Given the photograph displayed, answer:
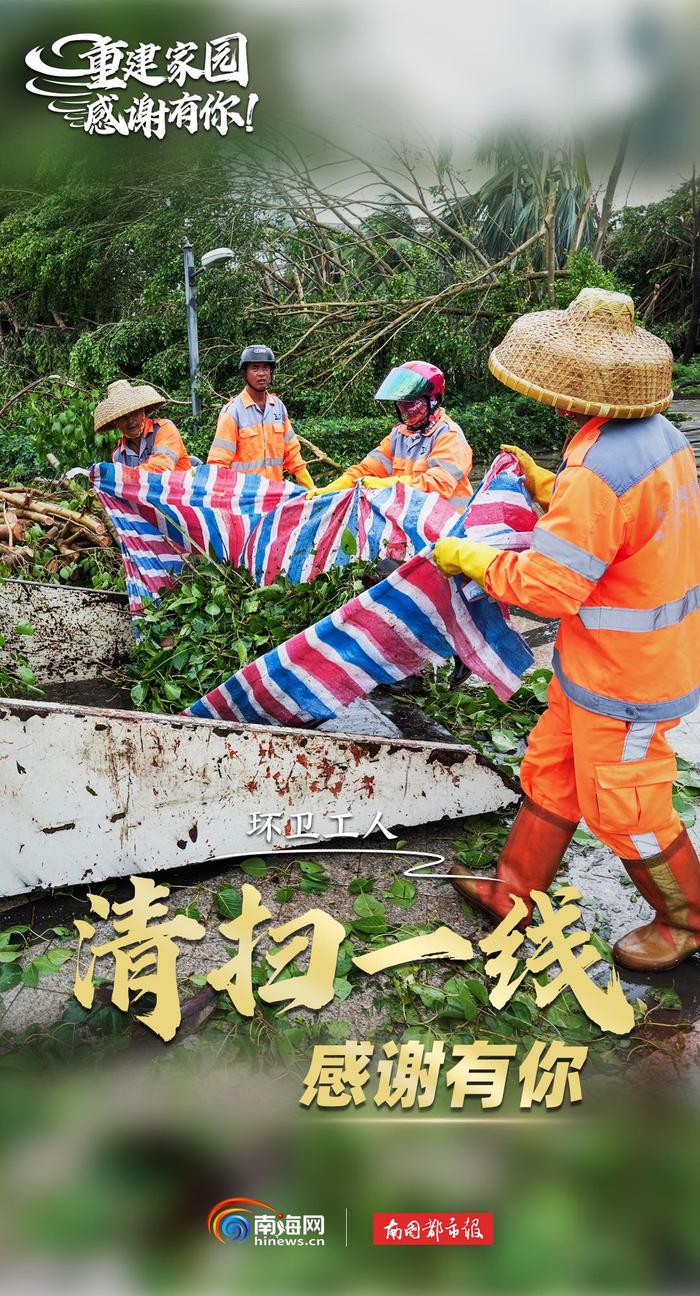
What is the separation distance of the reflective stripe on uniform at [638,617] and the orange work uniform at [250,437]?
2.91 m

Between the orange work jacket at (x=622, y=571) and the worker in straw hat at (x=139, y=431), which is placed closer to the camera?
the orange work jacket at (x=622, y=571)

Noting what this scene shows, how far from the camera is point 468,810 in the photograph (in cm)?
239

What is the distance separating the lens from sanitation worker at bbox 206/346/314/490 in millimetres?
4574

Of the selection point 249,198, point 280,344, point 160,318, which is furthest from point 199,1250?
point 160,318

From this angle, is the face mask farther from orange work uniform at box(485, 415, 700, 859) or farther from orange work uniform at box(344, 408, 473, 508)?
orange work uniform at box(485, 415, 700, 859)

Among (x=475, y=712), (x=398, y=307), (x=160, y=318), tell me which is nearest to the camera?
(x=475, y=712)

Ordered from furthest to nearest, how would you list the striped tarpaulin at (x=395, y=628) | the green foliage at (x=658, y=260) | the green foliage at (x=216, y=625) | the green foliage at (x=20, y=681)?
the green foliage at (x=658, y=260)
the green foliage at (x=216, y=625)
the green foliage at (x=20, y=681)
the striped tarpaulin at (x=395, y=628)

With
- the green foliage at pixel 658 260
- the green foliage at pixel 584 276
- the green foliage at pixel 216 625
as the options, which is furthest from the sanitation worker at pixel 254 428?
the green foliage at pixel 658 260

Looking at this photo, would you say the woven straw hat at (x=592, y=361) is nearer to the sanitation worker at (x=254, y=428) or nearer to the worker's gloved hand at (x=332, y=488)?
the worker's gloved hand at (x=332, y=488)

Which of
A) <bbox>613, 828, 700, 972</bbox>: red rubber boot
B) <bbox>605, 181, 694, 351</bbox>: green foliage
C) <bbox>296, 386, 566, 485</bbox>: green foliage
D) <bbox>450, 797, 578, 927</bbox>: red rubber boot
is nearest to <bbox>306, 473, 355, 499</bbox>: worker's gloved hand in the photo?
<bbox>450, 797, 578, 927</bbox>: red rubber boot

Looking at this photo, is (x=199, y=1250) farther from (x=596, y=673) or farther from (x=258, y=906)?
(x=596, y=673)

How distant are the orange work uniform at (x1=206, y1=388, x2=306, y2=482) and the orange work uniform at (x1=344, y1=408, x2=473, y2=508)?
78 cm

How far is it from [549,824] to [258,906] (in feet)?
2.30

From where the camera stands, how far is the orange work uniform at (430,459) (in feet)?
11.8
